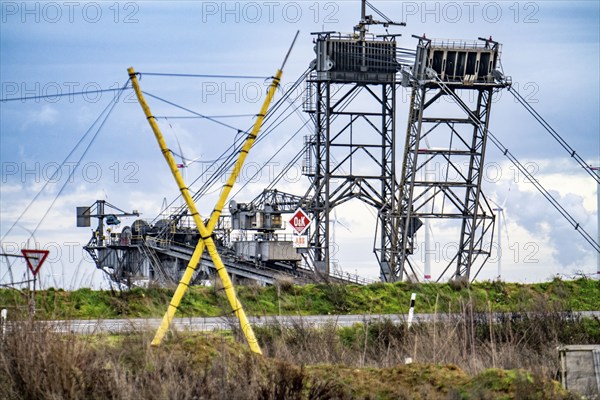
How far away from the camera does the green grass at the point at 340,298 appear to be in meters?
30.7

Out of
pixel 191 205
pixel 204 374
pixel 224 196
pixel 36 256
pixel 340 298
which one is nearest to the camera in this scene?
pixel 204 374

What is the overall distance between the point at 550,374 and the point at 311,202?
162 feet

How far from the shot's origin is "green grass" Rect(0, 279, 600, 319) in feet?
101

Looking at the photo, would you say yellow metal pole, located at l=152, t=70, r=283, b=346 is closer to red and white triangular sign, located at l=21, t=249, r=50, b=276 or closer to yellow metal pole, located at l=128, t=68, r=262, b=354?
yellow metal pole, located at l=128, t=68, r=262, b=354

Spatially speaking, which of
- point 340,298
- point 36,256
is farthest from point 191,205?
point 340,298

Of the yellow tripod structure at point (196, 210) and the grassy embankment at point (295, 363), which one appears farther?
the yellow tripod structure at point (196, 210)

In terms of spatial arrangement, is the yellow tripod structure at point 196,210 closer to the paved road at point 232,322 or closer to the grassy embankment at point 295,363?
the grassy embankment at point 295,363

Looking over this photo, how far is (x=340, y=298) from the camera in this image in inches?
1347

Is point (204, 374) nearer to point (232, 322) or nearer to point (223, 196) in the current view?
point (223, 196)

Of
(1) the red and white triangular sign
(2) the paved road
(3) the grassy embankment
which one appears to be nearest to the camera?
(3) the grassy embankment

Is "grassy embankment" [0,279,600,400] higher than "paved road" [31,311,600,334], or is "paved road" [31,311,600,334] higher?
"paved road" [31,311,600,334]

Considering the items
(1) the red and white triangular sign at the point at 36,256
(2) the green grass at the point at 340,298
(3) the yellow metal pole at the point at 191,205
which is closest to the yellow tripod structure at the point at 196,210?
(3) the yellow metal pole at the point at 191,205

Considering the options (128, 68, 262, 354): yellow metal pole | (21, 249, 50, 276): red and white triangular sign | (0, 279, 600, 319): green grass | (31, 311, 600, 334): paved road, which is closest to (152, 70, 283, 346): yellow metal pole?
(128, 68, 262, 354): yellow metal pole

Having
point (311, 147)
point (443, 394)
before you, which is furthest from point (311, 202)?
point (443, 394)
